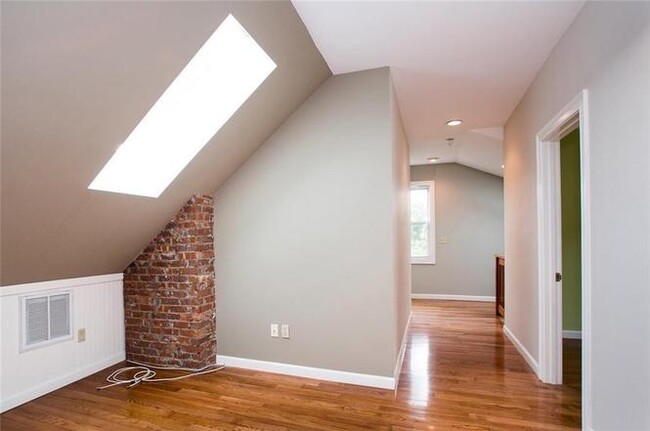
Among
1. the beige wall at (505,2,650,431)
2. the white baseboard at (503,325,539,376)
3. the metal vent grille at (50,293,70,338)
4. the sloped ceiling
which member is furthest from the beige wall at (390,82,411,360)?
the metal vent grille at (50,293,70,338)

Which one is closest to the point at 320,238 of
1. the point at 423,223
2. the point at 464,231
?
the point at 423,223

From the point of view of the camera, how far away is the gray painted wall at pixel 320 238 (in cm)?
257

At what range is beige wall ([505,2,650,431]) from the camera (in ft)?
4.59

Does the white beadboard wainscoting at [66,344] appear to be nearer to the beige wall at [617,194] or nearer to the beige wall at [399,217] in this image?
the beige wall at [399,217]

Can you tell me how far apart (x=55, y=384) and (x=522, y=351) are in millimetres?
4102

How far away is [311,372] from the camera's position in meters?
→ 2.75

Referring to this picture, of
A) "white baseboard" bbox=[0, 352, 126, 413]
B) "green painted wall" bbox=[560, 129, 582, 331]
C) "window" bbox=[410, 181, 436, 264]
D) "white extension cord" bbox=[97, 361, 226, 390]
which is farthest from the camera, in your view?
"window" bbox=[410, 181, 436, 264]

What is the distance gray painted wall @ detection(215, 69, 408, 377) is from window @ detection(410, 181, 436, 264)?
3641 mm

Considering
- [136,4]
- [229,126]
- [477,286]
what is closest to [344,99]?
[229,126]

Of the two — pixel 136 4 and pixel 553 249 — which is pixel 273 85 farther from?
pixel 553 249

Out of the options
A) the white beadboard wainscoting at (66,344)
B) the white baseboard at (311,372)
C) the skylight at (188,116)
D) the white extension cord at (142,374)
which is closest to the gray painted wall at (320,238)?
the white baseboard at (311,372)

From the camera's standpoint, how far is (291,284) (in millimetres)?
2822

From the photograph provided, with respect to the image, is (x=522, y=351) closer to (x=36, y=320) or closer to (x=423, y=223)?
(x=423, y=223)

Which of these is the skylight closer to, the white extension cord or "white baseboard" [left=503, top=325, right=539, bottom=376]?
the white extension cord
